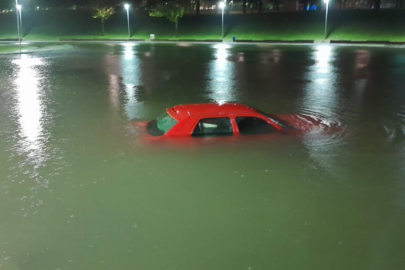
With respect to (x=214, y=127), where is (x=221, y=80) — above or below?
below

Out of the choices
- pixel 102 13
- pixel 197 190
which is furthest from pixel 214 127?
pixel 102 13

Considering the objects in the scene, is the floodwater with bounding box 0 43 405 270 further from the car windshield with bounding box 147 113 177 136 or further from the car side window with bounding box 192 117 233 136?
the car windshield with bounding box 147 113 177 136

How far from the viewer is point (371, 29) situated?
48.6 m

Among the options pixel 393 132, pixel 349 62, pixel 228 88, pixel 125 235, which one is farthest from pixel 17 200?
pixel 349 62

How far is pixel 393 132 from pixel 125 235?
8482mm

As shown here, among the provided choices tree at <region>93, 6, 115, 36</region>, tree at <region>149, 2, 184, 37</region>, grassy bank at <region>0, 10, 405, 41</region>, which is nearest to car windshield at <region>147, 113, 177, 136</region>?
grassy bank at <region>0, 10, 405, 41</region>

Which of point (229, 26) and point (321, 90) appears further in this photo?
point (229, 26)

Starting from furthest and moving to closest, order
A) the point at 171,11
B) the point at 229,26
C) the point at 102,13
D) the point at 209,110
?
the point at 102,13 < the point at 171,11 < the point at 229,26 < the point at 209,110

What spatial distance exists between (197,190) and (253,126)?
324cm

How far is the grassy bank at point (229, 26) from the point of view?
48969 millimetres

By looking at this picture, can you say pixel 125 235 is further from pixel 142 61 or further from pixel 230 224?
pixel 142 61

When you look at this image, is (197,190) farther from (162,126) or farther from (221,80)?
→ (221,80)

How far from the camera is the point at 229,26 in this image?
192 ft

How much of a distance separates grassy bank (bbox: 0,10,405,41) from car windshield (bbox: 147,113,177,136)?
4109cm
